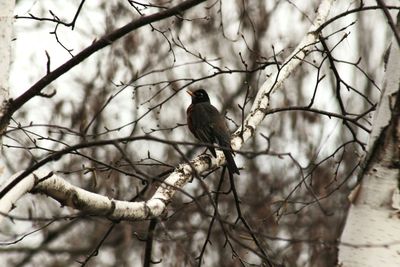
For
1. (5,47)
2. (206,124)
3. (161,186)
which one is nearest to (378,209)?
(161,186)

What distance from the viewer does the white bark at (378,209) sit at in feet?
8.17

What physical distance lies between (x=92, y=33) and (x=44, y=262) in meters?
3.67

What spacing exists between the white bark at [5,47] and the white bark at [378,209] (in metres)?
1.30

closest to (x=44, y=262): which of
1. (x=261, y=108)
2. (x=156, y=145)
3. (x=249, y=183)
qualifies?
(x=156, y=145)

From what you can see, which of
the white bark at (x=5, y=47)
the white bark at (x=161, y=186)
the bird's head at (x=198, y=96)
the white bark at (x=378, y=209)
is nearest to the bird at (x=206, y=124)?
the bird's head at (x=198, y=96)

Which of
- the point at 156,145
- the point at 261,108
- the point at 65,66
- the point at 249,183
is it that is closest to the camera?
the point at 65,66

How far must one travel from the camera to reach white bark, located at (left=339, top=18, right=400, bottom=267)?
2.49 meters

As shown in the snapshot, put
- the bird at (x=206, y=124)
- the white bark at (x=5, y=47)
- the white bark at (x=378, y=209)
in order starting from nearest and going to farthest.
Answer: the white bark at (x=378, y=209) < the white bark at (x=5, y=47) < the bird at (x=206, y=124)

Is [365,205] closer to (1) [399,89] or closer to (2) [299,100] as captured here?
(1) [399,89]

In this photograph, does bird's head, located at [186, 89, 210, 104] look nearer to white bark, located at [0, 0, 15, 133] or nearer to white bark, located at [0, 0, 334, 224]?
white bark, located at [0, 0, 334, 224]

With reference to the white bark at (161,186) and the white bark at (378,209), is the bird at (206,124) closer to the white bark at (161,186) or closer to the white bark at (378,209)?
the white bark at (161,186)

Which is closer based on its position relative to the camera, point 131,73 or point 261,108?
point 261,108

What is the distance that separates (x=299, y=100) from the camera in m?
12.4

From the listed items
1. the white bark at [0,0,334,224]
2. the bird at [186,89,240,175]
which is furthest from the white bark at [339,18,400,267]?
the bird at [186,89,240,175]
